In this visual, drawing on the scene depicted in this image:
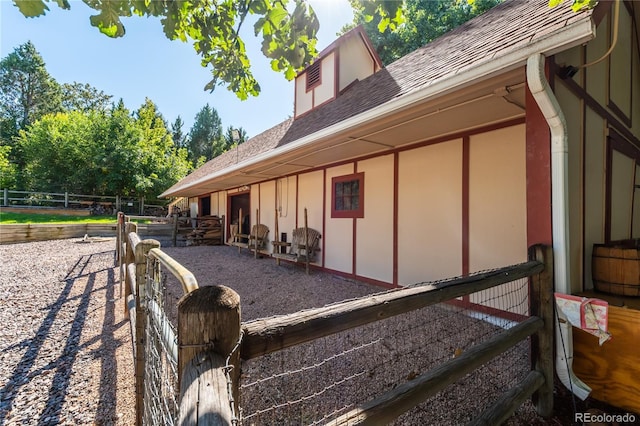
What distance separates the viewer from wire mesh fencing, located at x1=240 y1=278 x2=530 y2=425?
1863 mm

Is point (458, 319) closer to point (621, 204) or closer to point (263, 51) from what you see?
point (621, 204)

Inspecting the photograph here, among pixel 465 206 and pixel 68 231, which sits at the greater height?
pixel 465 206

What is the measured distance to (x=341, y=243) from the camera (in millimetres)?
5785

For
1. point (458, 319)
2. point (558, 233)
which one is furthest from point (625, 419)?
point (458, 319)

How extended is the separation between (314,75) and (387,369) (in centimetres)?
703

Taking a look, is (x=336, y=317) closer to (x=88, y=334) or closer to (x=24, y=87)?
(x=88, y=334)

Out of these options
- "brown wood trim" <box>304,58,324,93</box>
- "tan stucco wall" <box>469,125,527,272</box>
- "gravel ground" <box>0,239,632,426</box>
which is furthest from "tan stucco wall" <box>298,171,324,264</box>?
"tan stucco wall" <box>469,125,527,272</box>

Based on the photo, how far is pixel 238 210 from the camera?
11625 mm

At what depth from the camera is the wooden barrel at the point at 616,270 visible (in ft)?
7.34

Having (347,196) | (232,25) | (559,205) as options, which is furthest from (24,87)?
(559,205)

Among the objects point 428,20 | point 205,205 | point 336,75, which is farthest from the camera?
point 205,205

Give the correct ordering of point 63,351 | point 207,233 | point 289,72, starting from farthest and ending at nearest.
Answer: point 207,233
point 63,351
point 289,72

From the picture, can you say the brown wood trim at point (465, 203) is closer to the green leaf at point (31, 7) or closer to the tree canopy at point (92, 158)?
the green leaf at point (31, 7)

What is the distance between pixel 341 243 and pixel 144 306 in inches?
169
